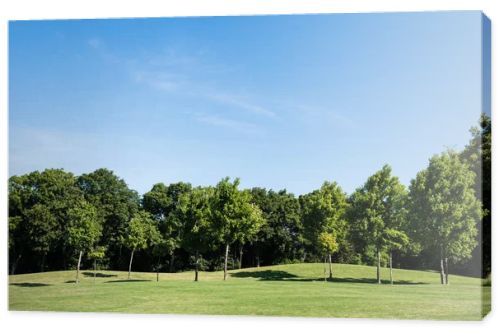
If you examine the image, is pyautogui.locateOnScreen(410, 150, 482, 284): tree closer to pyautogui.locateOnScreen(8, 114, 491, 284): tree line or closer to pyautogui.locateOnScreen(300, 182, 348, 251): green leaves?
pyautogui.locateOnScreen(8, 114, 491, 284): tree line

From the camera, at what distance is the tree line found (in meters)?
16.9

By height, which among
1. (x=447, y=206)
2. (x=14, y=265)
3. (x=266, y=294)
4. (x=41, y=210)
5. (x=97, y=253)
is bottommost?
(x=266, y=294)

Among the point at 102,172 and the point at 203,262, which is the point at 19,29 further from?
the point at 203,262

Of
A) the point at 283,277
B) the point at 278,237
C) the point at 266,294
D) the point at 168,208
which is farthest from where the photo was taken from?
the point at 168,208

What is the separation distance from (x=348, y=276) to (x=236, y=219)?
361cm

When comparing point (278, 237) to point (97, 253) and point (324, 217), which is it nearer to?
point (324, 217)

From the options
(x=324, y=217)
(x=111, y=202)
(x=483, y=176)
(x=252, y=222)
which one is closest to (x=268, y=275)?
(x=252, y=222)

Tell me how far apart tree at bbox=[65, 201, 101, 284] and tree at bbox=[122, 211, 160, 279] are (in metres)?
0.94

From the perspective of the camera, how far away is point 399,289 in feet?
59.9

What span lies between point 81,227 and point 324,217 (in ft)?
23.3

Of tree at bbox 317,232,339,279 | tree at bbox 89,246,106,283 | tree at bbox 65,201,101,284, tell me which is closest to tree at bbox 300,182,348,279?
tree at bbox 317,232,339,279

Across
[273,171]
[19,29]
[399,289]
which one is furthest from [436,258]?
[19,29]

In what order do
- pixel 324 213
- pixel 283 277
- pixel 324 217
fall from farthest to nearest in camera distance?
pixel 283 277 < pixel 324 217 < pixel 324 213

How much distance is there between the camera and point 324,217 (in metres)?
19.9
